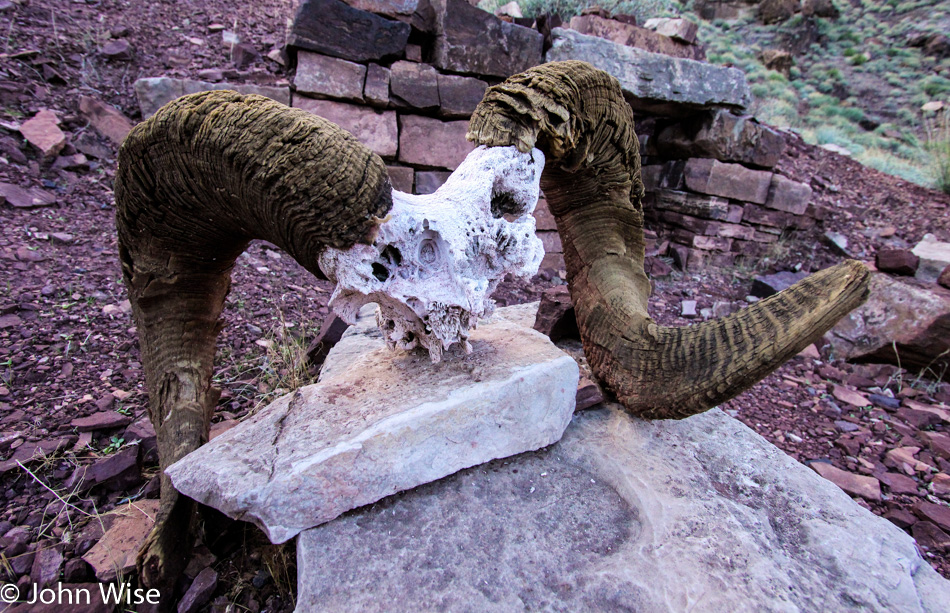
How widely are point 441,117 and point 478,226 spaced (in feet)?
10.9

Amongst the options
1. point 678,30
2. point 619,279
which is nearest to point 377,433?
point 619,279

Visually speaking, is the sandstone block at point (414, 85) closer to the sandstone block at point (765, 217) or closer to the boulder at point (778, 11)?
the sandstone block at point (765, 217)

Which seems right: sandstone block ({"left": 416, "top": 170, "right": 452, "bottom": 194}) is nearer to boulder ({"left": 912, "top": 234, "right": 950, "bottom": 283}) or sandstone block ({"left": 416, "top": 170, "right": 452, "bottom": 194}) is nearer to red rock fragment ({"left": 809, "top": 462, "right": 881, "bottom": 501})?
red rock fragment ({"left": 809, "top": 462, "right": 881, "bottom": 501})

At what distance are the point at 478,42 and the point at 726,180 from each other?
322 cm

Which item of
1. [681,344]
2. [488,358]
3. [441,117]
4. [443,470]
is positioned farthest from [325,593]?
[441,117]

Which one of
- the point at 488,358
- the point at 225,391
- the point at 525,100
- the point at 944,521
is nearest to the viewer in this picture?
the point at 525,100

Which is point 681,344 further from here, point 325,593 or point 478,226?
point 325,593

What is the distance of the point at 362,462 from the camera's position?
155cm

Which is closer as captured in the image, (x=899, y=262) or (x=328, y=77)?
(x=328, y=77)

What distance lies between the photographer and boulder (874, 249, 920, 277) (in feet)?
14.6

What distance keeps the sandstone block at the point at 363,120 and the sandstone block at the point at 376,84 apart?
0.41 feet

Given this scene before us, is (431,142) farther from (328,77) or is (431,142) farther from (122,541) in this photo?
(122,541)

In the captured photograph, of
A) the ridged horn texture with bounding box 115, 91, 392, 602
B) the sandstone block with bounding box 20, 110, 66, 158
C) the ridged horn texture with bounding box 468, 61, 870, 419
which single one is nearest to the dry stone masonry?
the sandstone block with bounding box 20, 110, 66, 158

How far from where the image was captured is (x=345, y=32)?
13.0 feet
